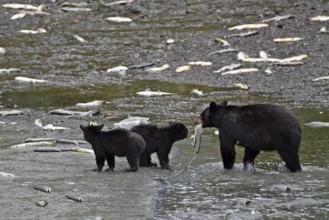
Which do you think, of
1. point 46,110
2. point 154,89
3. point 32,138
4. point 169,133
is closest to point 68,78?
point 154,89

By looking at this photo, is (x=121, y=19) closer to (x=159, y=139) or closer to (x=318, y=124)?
(x=318, y=124)

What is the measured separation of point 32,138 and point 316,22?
36.7 feet

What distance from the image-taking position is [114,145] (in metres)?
11.6

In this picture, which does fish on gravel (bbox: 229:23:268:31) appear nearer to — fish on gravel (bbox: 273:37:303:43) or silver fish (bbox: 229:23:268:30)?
silver fish (bbox: 229:23:268:30)

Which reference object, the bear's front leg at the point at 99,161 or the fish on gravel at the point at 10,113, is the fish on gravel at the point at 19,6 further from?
the bear's front leg at the point at 99,161

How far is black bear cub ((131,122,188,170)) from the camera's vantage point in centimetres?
1195

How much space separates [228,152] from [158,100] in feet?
17.3

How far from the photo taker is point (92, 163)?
Answer: 1195cm

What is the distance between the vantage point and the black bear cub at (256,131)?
36.9 feet

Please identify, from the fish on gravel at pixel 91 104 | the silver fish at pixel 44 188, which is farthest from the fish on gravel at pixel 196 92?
the silver fish at pixel 44 188

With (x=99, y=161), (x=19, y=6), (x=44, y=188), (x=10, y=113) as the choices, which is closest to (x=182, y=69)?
(x=10, y=113)

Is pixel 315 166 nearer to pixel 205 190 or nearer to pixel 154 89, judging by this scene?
pixel 205 190

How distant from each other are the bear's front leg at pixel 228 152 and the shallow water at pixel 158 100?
0.11 meters

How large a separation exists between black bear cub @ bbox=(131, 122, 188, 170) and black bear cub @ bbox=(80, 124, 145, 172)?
427 mm
